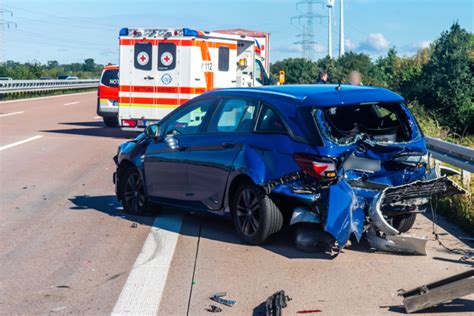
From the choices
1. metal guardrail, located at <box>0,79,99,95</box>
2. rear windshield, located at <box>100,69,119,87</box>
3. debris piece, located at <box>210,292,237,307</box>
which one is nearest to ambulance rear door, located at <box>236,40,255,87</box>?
rear windshield, located at <box>100,69,119,87</box>

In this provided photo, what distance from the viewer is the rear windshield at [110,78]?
2473 cm

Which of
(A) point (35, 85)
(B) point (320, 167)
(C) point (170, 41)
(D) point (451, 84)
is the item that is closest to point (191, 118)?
(B) point (320, 167)

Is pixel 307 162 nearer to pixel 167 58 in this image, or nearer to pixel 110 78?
pixel 167 58

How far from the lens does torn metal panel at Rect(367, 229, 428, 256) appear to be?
7.98m

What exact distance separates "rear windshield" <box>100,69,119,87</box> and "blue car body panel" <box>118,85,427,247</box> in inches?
614

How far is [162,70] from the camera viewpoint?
2025 centimetres

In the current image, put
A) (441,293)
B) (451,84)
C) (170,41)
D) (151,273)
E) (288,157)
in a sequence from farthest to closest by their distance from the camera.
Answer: (451,84), (170,41), (288,157), (151,273), (441,293)

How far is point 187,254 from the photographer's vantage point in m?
8.12

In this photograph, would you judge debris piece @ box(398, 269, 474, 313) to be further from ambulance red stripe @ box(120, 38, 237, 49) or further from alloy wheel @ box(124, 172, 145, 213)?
ambulance red stripe @ box(120, 38, 237, 49)

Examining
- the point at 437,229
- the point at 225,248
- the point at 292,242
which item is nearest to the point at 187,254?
the point at 225,248

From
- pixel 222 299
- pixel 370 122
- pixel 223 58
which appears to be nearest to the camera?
pixel 222 299

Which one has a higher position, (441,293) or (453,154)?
(453,154)

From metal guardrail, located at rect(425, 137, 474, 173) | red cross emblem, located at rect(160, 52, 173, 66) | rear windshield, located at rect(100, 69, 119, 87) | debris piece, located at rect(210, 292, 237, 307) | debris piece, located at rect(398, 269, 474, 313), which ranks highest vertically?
red cross emblem, located at rect(160, 52, 173, 66)

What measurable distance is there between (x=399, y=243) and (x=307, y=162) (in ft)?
4.31
